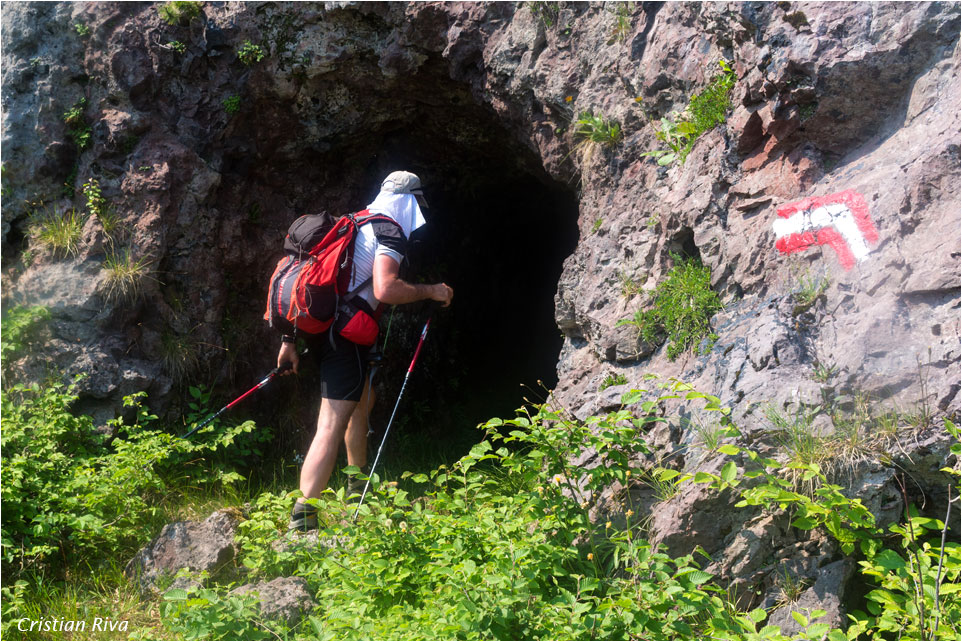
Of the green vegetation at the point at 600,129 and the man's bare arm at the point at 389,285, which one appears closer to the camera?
the man's bare arm at the point at 389,285

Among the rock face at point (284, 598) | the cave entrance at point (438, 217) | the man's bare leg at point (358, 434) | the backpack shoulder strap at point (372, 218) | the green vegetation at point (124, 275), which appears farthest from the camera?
the cave entrance at point (438, 217)

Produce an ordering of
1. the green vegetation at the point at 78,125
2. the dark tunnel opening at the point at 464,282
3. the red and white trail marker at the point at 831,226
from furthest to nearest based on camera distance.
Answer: the dark tunnel opening at the point at 464,282, the green vegetation at the point at 78,125, the red and white trail marker at the point at 831,226

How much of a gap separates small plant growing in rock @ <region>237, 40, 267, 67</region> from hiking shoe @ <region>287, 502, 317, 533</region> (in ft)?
12.0

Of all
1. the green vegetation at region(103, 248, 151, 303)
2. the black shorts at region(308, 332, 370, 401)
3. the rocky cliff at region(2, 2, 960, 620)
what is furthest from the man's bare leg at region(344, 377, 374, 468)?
the green vegetation at region(103, 248, 151, 303)

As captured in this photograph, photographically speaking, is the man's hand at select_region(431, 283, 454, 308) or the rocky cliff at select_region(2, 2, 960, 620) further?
the man's hand at select_region(431, 283, 454, 308)

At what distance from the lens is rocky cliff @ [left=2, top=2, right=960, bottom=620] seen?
3531 mm

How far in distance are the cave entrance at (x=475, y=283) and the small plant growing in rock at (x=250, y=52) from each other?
139 centimetres

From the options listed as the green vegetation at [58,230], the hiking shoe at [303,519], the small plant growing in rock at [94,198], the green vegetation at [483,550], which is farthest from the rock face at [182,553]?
the small plant growing in rock at [94,198]

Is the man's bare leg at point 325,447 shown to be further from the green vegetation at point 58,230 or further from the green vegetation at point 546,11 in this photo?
the green vegetation at point 546,11

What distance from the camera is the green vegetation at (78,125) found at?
18.3ft

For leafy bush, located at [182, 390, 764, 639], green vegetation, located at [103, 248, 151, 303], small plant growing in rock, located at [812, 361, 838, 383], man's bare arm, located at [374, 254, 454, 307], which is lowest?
leafy bush, located at [182, 390, 764, 639]

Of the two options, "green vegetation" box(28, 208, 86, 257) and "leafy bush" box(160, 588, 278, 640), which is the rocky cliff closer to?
"green vegetation" box(28, 208, 86, 257)

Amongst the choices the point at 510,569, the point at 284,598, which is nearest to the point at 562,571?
the point at 510,569

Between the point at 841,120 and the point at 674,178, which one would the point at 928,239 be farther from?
the point at 674,178
